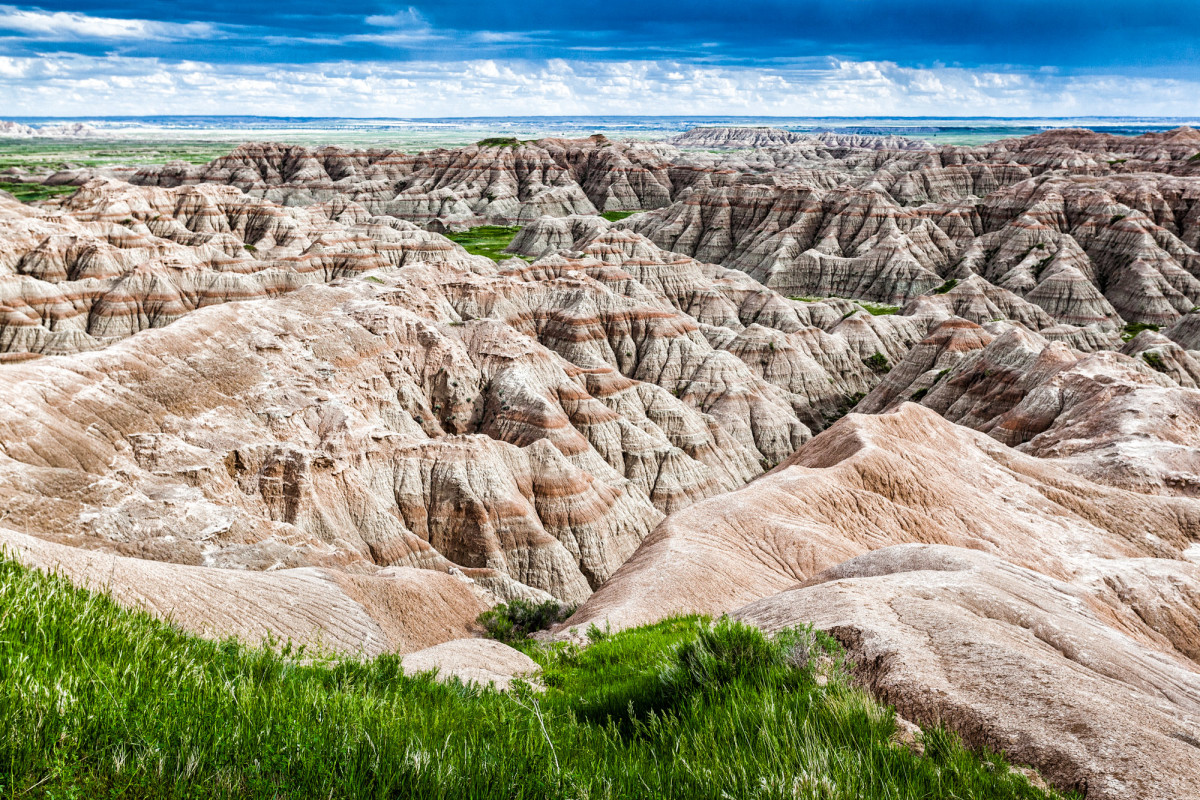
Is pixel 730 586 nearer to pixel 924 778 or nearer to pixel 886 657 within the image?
pixel 886 657

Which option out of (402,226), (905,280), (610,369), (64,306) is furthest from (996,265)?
(64,306)

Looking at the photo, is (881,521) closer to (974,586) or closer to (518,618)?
(518,618)

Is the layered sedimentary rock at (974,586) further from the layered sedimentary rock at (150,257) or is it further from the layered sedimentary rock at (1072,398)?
the layered sedimentary rock at (150,257)

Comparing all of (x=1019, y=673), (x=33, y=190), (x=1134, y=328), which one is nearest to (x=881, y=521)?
(x=1019, y=673)

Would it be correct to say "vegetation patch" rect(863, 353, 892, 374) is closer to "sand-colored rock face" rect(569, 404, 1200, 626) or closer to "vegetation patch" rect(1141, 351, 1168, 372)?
"vegetation patch" rect(1141, 351, 1168, 372)

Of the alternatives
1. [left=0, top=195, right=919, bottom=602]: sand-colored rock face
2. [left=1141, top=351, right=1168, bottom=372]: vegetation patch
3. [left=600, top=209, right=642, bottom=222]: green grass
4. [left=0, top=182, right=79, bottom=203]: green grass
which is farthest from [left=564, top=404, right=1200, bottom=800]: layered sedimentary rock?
[left=0, top=182, right=79, bottom=203]: green grass

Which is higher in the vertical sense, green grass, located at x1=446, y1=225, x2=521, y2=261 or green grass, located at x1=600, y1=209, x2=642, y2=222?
green grass, located at x1=600, y1=209, x2=642, y2=222
